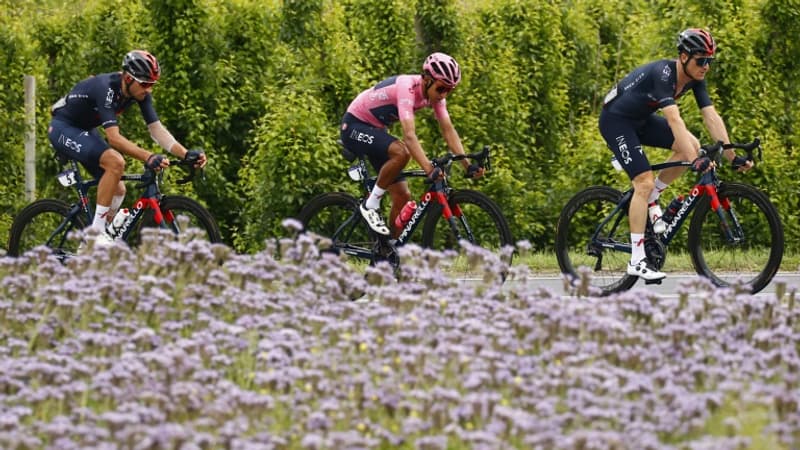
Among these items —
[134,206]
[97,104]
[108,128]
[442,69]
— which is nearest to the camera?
[442,69]

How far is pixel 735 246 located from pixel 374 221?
9.09ft

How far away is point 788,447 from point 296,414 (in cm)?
202

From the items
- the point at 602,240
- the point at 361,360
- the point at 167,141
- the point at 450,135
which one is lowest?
the point at 361,360

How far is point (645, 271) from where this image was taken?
1089cm

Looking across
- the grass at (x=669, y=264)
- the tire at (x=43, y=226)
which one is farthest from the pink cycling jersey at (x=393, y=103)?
the tire at (x=43, y=226)

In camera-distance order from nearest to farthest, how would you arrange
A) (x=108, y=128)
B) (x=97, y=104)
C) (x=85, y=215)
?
(x=108, y=128)
(x=97, y=104)
(x=85, y=215)

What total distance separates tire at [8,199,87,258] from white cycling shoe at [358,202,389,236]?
231 cm

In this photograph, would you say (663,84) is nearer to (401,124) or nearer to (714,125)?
(714,125)

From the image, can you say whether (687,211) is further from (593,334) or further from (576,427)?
(576,427)

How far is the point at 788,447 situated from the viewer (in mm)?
6000

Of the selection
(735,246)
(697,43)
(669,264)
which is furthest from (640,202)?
(669,264)

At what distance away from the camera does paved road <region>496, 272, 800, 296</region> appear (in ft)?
39.0

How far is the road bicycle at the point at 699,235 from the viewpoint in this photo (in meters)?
10.8

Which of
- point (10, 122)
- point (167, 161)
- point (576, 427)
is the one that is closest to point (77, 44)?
point (10, 122)
